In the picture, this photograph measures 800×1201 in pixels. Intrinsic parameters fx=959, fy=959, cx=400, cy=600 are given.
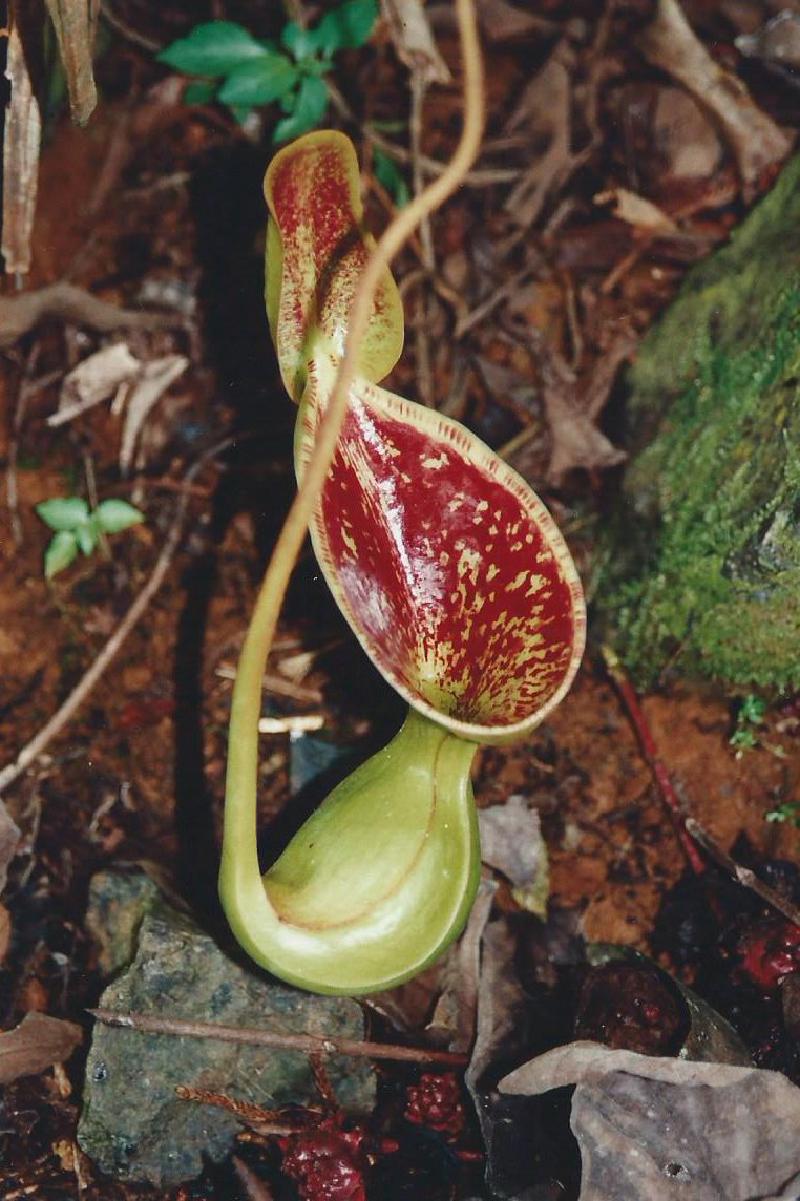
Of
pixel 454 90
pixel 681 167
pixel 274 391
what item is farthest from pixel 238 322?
pixel 681 167

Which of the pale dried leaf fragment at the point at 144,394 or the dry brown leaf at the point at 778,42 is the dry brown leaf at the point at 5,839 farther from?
the dry brown leaf at the point at 778,42

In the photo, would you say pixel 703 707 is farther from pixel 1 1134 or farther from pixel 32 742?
pixel 1 1134

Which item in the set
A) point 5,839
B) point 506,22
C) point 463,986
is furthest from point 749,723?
point 506,22

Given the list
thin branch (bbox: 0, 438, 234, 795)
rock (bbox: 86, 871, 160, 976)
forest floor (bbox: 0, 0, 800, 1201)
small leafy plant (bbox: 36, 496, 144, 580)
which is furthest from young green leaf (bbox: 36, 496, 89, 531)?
rock (bbox: 86, 871, 160, 976)

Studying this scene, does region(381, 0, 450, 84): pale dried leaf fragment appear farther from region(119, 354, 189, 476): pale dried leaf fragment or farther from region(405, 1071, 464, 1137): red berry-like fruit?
region(405, 1071, 464, 1137): red berry-like fruit

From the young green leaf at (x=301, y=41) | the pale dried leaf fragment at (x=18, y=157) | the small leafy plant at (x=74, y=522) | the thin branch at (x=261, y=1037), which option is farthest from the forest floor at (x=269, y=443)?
the young green leaf at (x=301, y=41)
